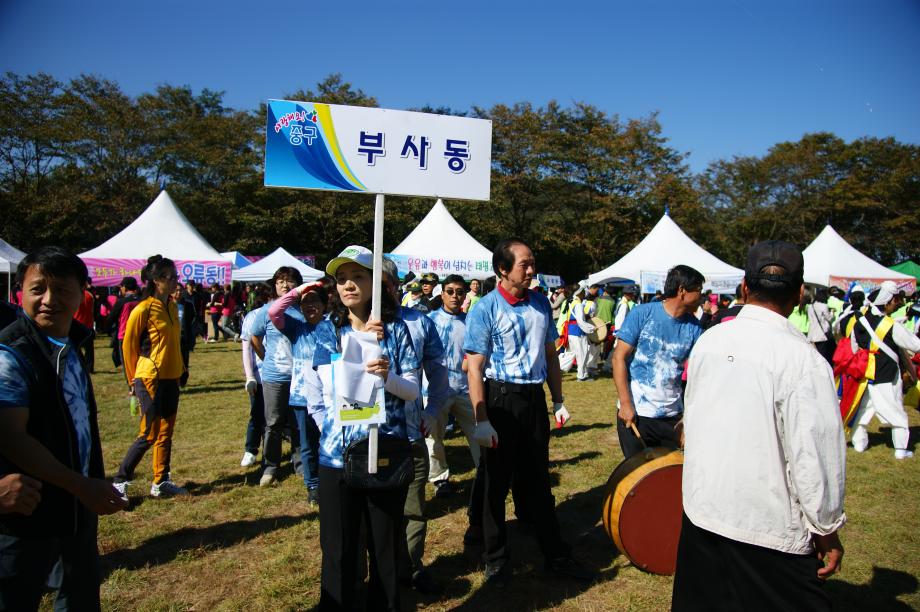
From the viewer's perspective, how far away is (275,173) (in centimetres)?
287

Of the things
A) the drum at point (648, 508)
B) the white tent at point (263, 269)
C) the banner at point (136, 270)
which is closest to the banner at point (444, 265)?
the white tent at point (263, 269)

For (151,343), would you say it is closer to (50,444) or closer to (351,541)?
Result: (50,444)

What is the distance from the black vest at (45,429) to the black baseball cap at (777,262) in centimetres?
261

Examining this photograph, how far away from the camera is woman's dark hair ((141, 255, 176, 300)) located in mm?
4980

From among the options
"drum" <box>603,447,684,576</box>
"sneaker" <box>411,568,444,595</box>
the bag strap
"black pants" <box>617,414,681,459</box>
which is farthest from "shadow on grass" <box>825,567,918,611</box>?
the bag strap

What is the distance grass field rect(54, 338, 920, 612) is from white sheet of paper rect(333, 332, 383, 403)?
5.85 feet

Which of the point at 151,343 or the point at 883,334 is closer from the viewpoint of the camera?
the point at 151,343

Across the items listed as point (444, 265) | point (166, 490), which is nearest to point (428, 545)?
point (166, 490)

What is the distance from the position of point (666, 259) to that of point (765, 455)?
16715 mm

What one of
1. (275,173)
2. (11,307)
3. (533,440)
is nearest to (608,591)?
(533,440)

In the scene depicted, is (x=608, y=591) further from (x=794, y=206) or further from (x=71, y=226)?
(x=794, y=206)

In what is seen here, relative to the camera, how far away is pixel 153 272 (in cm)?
→ 497

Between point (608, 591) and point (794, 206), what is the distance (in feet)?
137

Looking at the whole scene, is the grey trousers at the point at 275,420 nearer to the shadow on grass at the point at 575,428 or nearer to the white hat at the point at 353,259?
the white hat at the point at 353,259
